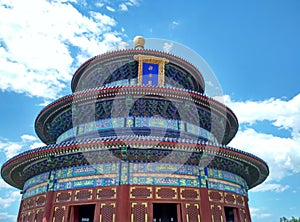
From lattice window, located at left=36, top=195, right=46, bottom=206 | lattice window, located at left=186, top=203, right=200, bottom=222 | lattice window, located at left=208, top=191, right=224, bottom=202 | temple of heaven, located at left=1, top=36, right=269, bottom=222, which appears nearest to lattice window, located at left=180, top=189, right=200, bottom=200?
temple of heaven, located at left=1, top=36, right=269, bottom=222

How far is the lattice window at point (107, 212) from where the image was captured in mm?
11953

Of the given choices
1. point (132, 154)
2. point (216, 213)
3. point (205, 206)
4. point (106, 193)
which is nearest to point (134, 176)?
point (132, 154)

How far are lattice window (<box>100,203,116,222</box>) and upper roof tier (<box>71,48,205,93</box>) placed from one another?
8.69 metres

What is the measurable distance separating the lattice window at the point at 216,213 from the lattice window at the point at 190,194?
1.03m

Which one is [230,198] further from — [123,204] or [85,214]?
[85,214]

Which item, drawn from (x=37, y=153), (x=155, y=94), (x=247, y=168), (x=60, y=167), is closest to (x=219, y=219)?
(x=247, y=168)

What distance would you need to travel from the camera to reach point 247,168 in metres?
15.8

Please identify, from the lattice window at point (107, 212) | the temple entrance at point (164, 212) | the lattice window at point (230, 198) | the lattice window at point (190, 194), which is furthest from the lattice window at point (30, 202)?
the lattice window at point (230, 198)

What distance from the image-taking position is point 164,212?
1562 centimetres

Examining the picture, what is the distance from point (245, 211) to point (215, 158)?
427 centimetres

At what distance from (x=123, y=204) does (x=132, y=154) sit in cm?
233

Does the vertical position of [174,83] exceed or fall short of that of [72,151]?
it exceeds it

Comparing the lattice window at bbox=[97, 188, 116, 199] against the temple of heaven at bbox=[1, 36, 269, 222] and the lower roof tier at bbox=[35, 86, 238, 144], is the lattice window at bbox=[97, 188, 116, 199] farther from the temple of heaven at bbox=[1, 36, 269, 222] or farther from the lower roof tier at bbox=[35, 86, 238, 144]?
the lower roof tier at bbox=[35, 86, 238, 144]

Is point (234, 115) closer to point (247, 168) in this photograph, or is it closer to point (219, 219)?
point (247, 168)
